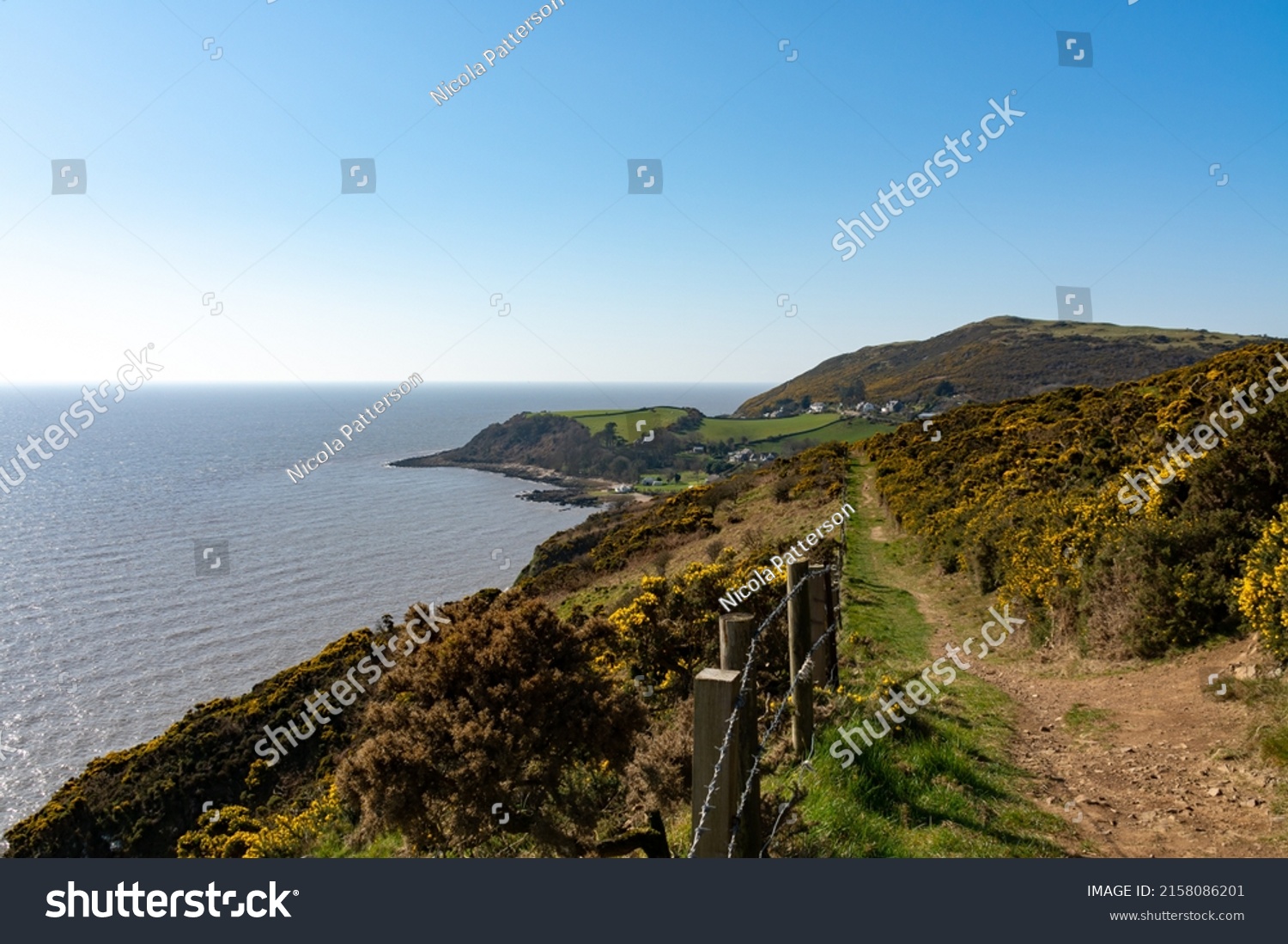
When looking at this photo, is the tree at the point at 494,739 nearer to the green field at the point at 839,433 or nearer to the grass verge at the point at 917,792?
the grass verge at the point at 917,792

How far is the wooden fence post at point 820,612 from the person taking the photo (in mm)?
5773

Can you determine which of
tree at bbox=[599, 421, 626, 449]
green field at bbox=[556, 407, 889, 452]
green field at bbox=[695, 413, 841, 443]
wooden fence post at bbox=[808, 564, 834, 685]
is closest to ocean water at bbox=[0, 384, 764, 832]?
tree at bbox=[599, 421, 626, 449]

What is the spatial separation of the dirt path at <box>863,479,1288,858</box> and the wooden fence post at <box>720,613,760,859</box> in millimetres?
2701

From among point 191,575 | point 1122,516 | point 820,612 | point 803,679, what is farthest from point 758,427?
point 803,679

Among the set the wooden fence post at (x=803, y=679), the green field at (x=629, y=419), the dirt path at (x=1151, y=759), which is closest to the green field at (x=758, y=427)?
the green field at (x=629, y=419)

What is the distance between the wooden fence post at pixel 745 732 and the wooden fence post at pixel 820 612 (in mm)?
2624

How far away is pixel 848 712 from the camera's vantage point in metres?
5.46

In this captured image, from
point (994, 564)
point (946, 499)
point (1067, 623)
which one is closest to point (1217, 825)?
point (1067, 623)

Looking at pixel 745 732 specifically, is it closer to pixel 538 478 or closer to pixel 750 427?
pixel 750 427

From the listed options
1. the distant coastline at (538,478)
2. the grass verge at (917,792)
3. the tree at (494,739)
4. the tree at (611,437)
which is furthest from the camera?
the tree at (611,437)

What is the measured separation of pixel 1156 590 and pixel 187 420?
8584 inches

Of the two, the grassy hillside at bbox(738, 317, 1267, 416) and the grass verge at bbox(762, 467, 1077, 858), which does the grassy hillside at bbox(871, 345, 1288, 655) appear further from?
the grassy hillside at bbox(738, 317, 1267, 416)

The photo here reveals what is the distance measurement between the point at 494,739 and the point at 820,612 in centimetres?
274

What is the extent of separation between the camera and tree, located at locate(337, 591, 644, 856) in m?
5.53
